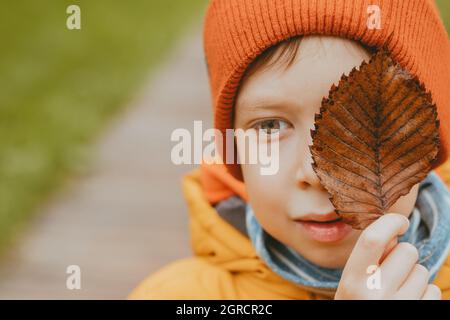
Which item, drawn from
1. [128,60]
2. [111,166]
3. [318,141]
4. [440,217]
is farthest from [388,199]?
[128,60]

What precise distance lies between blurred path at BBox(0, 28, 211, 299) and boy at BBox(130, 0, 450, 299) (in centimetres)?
103

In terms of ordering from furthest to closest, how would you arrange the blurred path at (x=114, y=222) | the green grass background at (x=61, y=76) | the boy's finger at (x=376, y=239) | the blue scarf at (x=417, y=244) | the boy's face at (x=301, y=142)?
1. the green grass background at (x=61, y=76)
2. the blurred path at (x=114, y=222)
3. the blue scarf at (x=417, y=244)
4. the boy's face at (x=301, y=142)
5. the boy's finger at (x=376, y=239)

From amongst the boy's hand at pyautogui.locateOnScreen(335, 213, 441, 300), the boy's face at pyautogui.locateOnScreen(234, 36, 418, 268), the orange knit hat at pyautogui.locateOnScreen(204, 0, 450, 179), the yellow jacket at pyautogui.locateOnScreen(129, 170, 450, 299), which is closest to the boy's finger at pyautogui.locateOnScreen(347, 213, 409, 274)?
the boy's hand at pyautogui.locateOnScreen(335, 213, 441, 300)

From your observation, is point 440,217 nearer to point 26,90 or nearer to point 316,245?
point 316,245

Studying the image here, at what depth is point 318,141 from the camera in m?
1.00

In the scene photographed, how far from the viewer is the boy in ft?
3.36

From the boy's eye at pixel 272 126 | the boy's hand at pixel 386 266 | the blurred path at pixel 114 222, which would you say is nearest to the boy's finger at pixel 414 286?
the boy's hand at pixel 386 266

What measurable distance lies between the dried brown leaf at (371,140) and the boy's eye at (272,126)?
24 centimetres

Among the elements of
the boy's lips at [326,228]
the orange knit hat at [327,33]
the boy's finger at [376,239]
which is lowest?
the boy's finger at [376,239]

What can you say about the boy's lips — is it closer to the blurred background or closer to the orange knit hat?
the orange knit hat

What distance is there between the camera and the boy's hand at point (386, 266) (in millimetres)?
969

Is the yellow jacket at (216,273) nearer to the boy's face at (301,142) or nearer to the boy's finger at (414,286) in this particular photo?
the boy's face at (301,142)

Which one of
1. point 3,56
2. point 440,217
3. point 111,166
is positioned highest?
point 3,56

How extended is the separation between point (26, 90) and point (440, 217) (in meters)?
2.78
